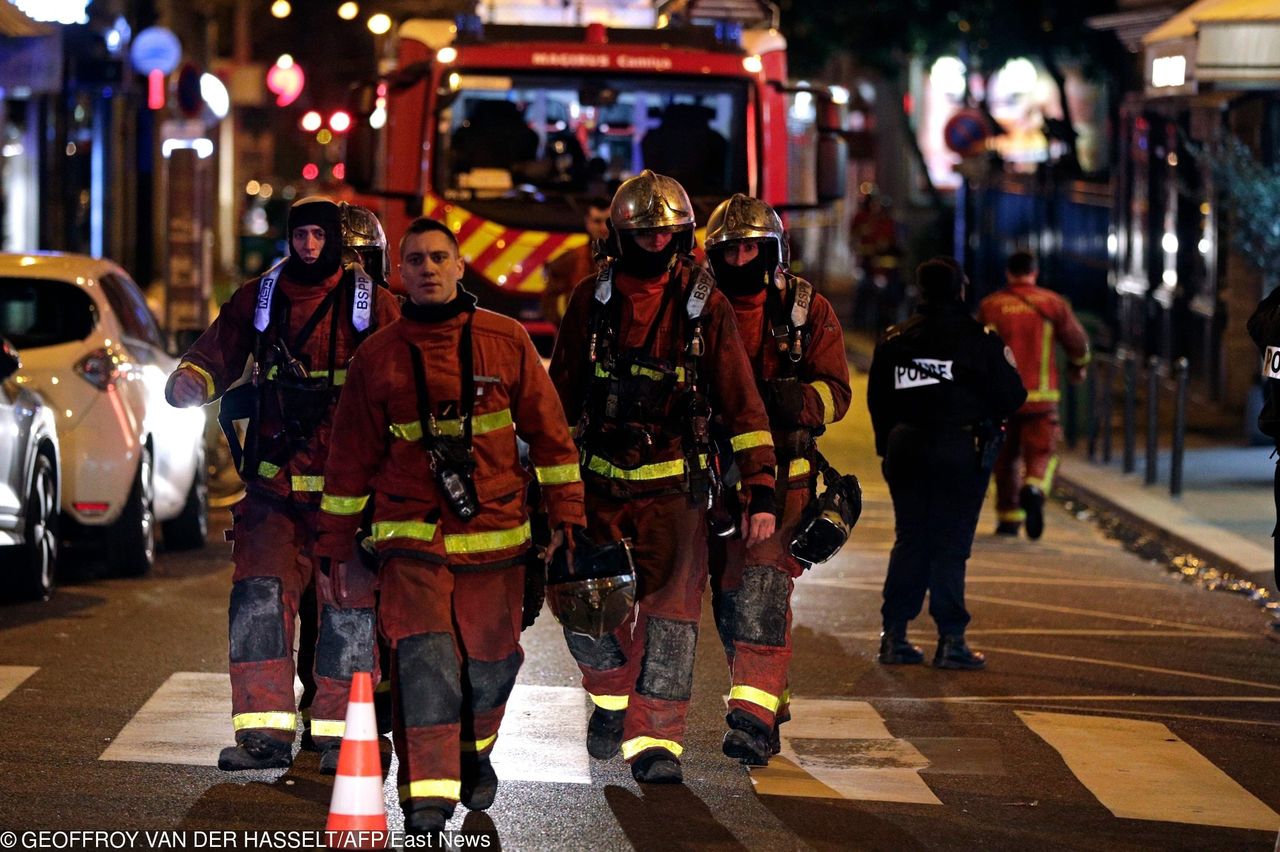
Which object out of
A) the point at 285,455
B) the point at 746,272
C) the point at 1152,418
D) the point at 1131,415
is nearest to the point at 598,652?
the point at 285,455

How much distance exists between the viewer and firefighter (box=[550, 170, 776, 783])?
7.99 m

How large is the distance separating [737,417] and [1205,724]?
2725 millimetres

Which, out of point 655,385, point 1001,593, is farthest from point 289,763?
point 1001,593

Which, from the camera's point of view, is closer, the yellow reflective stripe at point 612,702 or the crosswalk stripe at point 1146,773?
the crosswalk stripe at point 1146,773

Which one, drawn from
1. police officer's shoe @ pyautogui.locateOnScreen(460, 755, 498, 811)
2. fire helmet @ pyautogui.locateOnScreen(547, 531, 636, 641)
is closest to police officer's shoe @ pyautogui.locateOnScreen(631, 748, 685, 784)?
fire helmet @ pyautogui.locateOnScreen(547, 531, 636, 641)

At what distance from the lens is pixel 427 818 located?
6820 mm

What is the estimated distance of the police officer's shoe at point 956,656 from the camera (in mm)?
10625

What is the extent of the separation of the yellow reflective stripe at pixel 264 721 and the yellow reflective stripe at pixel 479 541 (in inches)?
50.6

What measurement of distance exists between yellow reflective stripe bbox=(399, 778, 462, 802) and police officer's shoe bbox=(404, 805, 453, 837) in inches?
1.6

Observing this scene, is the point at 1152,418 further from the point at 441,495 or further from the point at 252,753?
the point at 441,495

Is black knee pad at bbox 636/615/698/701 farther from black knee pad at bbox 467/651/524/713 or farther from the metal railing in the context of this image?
the metal railing

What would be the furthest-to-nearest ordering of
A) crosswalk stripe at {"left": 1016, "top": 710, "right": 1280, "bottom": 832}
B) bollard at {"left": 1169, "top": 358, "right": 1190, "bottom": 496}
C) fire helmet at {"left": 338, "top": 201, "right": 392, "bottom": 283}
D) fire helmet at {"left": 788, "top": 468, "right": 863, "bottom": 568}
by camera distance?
bollard at {"left": 1169, "top": 358, "right": 1190, "bottom": 496}
fire helmet at {"left": 338, "top": 201, "right": 392, "bottom": 283}
fire helmet at {"left": 788, "top": 468, "right": 863, "bottom": 568}
crosswalk stripe at {"left": 1016, "top": 710, "right": 1280, "bottom": 832}

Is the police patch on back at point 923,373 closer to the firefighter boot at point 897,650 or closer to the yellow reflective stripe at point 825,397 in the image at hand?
the firefighter boot at point 897,650

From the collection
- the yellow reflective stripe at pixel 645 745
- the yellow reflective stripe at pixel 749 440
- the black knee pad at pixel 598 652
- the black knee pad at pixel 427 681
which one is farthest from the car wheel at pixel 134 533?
the black knee pad at pixel 427 681
